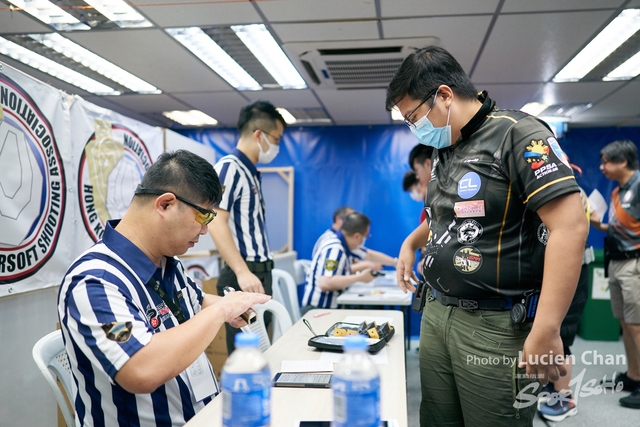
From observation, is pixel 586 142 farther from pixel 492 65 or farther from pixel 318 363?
pixel 318 363

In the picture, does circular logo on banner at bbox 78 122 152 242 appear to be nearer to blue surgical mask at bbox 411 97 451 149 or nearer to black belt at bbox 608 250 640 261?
blue surgical mask at bbox 411 97 451 149

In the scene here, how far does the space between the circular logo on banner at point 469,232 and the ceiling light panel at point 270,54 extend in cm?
217

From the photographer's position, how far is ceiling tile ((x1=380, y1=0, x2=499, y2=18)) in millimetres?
2482

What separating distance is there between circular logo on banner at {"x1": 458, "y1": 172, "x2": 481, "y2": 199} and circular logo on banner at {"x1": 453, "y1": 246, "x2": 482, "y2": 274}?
0.15m

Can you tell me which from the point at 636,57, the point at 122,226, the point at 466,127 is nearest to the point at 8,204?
the point at 122,226

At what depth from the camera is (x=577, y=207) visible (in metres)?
1.05

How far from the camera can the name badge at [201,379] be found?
120cm

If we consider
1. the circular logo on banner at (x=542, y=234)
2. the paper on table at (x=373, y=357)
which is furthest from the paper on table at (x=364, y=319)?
the circular logo on banner at (x=542, y=234)

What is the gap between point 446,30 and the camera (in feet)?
9.33

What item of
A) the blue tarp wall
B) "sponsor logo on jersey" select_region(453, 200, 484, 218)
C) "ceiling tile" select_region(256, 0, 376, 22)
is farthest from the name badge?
the blue tarp wall

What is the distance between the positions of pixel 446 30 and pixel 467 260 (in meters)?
2.14

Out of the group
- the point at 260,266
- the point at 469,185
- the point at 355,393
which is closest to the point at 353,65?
the point at 260,266

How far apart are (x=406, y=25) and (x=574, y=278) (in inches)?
86.7

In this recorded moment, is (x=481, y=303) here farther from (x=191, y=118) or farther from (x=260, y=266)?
(x=191, y=118)
